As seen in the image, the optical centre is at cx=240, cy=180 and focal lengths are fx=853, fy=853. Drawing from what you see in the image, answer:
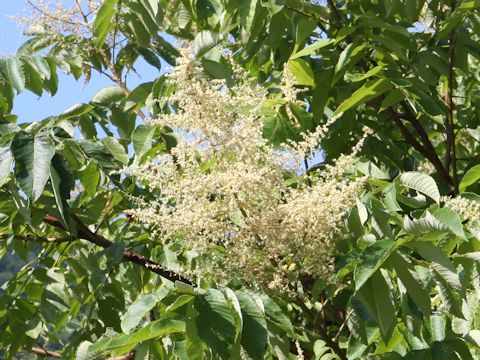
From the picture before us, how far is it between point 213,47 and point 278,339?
1.24 metres

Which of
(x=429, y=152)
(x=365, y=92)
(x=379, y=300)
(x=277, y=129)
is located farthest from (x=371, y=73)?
(x=379, y=300)

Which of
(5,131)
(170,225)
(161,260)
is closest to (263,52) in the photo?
(161,260)

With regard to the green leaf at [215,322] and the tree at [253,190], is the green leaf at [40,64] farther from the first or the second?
the green leaf at [215,322]

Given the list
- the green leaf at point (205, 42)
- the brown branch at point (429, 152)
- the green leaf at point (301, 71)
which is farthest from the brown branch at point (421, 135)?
the green leaf at point (205, 42)

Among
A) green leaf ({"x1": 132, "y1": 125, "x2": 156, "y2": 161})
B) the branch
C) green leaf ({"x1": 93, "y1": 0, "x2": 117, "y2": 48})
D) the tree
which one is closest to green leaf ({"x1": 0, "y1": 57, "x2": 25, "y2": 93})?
the tree

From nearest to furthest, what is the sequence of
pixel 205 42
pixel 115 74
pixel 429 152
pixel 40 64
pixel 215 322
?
pixel 215 322 < pixel 205 42 < pixel 40 64 < pixel 429 152 < pixel 115 74

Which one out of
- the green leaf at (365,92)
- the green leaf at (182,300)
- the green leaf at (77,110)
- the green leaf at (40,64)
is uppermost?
the green leaf at (40,64)

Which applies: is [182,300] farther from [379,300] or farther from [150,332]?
[379,300]

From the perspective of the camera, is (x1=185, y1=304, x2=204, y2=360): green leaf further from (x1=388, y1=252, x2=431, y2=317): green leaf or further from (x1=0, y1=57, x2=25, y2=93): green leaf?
(x1=0, y1=57, x2=25, y2=93): green leaf

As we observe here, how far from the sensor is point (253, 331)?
1882mm

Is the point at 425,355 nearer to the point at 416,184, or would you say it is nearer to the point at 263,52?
the point at 416,184

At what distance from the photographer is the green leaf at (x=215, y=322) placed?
1798mm

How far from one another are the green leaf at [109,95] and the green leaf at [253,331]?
5.18ft

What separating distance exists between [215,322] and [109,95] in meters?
1.65
